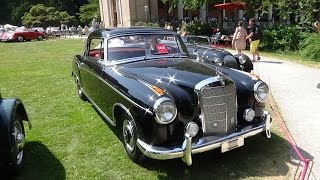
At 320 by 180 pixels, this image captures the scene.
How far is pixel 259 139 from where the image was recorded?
5648mm

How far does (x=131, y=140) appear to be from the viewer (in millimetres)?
4824

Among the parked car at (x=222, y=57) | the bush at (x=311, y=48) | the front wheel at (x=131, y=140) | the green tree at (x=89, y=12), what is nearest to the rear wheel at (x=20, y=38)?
the green tree at (x=89, y=12)

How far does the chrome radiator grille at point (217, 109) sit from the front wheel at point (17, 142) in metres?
2.43

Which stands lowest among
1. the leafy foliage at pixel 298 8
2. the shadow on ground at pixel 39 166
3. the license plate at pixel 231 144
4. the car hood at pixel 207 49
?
the shadow on ground at pixel 39 166

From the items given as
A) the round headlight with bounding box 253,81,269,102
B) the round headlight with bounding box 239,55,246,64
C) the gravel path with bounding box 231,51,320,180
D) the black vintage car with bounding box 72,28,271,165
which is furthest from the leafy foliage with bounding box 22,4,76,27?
the round headlight with bounding box 253,81,269,102

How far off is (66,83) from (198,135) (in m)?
7.04

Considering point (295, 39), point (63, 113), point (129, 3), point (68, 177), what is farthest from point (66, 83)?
point (129, 3)

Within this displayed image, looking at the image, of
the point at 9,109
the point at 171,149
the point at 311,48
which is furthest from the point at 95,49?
the point at 311,48

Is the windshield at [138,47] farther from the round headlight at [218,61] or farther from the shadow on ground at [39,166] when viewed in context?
the round headlight at [218,61]

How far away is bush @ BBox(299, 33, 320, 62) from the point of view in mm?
14523

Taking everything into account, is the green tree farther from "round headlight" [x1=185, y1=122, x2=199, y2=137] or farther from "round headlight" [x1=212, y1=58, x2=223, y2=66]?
"round headlight" [x1=185, y1=122, x2=199, y2=137]

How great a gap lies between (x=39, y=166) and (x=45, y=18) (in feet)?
197

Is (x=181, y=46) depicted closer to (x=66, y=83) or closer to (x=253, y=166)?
(x=253, y=166)

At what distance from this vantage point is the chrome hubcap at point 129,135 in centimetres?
473
